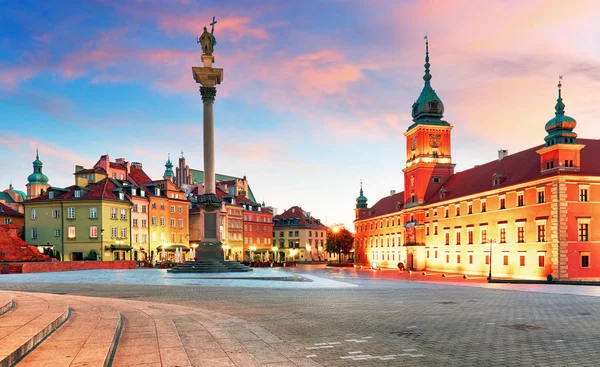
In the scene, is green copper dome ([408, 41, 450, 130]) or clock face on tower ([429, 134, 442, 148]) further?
green copper dome ([408, 41, 450, 130])

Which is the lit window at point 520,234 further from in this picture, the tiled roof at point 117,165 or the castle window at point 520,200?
the tiled roof at point 117,165

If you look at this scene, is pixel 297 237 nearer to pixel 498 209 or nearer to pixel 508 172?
pixel 508 172

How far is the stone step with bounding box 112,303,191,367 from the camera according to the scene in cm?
877

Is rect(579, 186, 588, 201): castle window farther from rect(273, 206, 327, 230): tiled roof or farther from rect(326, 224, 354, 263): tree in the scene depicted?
rect(273, 206, 327, 230): tiled roof

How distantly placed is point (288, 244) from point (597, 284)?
10332 cm

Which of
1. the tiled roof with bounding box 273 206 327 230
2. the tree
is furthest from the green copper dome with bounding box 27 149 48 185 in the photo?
the tree

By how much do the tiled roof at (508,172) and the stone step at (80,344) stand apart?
1937 inches

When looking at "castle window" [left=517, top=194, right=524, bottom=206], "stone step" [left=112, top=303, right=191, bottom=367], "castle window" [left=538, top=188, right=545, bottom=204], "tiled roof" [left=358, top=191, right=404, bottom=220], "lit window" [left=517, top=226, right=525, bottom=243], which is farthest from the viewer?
"tiled roof" [left=358, top=191, right=404, bottom=220]

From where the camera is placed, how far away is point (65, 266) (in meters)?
50.5

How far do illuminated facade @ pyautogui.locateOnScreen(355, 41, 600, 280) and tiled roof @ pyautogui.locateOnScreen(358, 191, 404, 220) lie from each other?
1.91 feet

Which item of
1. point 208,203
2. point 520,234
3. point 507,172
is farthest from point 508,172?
point 208,203

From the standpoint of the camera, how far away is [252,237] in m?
118

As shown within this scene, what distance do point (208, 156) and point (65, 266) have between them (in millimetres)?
19371

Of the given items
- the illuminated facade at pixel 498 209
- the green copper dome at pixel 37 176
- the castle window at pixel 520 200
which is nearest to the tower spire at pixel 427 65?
the illuminated facade at pixel 498 209
